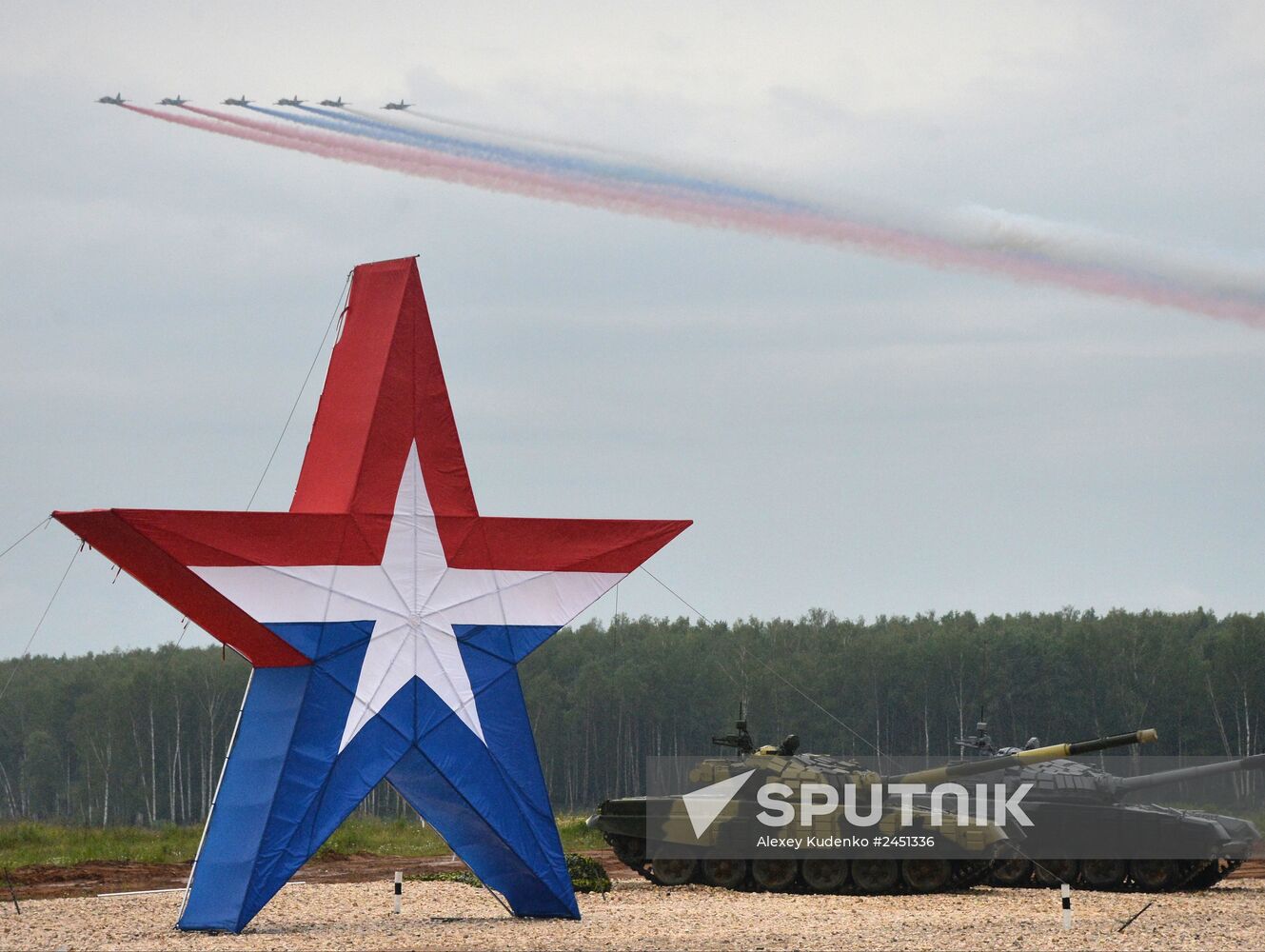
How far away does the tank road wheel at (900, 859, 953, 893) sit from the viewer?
24.4m

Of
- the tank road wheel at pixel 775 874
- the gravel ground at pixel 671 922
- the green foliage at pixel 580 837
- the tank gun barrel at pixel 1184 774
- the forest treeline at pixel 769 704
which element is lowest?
the gravel ground at pixel 671 922

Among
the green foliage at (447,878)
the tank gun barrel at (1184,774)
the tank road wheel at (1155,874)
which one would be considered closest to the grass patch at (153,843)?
the green foliage at (447,878)

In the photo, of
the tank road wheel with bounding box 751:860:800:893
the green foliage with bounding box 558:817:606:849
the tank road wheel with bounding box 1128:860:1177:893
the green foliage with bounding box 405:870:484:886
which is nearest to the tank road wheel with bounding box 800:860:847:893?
the tank road wheel with bounding box 751:860:800:893

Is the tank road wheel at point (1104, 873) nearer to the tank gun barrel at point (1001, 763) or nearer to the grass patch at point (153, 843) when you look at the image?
the tank gun barrel at point (1001, 763)

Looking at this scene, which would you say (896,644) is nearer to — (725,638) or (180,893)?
(725,638)

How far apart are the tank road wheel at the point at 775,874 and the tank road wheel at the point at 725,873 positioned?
8.3 inches

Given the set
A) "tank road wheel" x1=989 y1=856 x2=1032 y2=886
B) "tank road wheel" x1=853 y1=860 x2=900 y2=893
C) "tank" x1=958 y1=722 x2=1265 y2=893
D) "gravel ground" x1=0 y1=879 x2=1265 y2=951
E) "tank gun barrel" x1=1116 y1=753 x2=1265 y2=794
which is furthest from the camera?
"tank gun barrel" x1=1116 y1=753 x2=1265 y2=794

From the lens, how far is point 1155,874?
25562 mm

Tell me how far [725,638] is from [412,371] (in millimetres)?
53071

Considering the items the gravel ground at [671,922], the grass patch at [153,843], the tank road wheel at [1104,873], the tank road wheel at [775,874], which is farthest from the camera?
the grass patch at [153,843]

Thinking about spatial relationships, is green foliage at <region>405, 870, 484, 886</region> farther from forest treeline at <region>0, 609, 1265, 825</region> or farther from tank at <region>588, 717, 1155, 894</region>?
forest treeline at <region>0, 609, 1265, 825</region>

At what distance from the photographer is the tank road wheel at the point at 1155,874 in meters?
25.5

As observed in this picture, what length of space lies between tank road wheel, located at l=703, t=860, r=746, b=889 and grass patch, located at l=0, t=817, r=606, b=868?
6145mm

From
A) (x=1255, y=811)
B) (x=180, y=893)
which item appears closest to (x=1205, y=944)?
(x=180, y=893)
